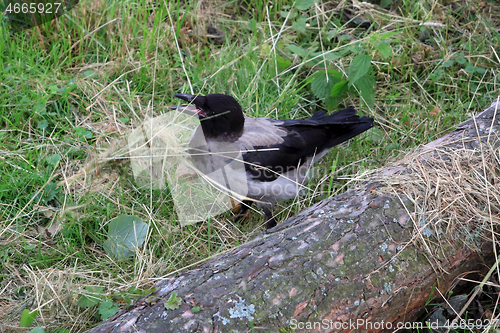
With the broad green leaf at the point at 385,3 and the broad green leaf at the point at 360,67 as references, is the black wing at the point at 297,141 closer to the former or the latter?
the broad green leaf at the point at 360,67

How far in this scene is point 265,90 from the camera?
4043 millimetres

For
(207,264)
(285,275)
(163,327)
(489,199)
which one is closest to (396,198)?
(489,199)

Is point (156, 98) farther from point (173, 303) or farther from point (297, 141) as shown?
point (173, 303)

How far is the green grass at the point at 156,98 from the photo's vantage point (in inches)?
110

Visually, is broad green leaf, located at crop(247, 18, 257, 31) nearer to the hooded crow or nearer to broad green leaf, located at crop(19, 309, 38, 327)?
the hooded crow

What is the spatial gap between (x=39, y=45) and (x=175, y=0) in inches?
59.5

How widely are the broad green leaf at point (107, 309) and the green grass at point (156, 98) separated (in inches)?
1.8

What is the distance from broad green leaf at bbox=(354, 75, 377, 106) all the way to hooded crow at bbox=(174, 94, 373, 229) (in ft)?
1.00

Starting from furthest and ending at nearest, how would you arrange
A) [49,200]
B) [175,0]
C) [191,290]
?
1. [175,0]
2. [49,200]
3. [191,290]

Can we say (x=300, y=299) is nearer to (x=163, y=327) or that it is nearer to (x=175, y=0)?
(x=163, y=327)

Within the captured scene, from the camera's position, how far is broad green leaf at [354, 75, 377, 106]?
3748 millimetres

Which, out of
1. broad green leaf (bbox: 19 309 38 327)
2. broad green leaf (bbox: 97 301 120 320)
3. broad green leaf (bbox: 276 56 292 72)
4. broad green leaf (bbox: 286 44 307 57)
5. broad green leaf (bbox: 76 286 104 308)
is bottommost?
broad green leaf (bbox: 97 301 120 320)

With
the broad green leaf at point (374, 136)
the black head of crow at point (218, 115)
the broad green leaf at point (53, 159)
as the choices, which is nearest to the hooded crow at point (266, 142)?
the black head of crow at point (218, 115)

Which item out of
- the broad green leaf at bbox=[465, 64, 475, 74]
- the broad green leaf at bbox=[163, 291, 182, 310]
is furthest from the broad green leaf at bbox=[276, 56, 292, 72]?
the broad green leaf at bbox=[163, 291, 182, 310]
